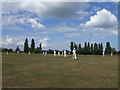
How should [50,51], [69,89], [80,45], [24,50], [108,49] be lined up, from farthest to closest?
[80,45] < [24,50] < [108,49] < [50,51] < [69,89]

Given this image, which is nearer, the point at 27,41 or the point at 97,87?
the point at 97,87

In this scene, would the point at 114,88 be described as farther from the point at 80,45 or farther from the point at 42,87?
the point at 80,45

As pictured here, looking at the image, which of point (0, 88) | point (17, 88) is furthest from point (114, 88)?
point (0, 88)

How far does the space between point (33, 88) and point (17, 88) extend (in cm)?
61

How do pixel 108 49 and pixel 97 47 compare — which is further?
pixel 97 47

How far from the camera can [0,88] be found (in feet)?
25.0

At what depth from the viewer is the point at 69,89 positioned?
7.43 metres

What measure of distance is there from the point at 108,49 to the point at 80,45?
2621 centimetres

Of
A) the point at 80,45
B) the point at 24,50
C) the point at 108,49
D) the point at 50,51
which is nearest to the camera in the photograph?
the point at 50,51

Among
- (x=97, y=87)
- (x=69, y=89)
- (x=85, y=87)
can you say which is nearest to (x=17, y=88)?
(x=69, y=89)

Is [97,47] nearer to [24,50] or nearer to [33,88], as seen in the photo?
[24,50]

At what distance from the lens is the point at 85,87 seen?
7793 mm

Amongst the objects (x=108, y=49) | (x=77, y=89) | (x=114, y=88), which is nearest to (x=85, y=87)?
(x=77, y=89)

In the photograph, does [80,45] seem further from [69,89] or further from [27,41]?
[69,89]
